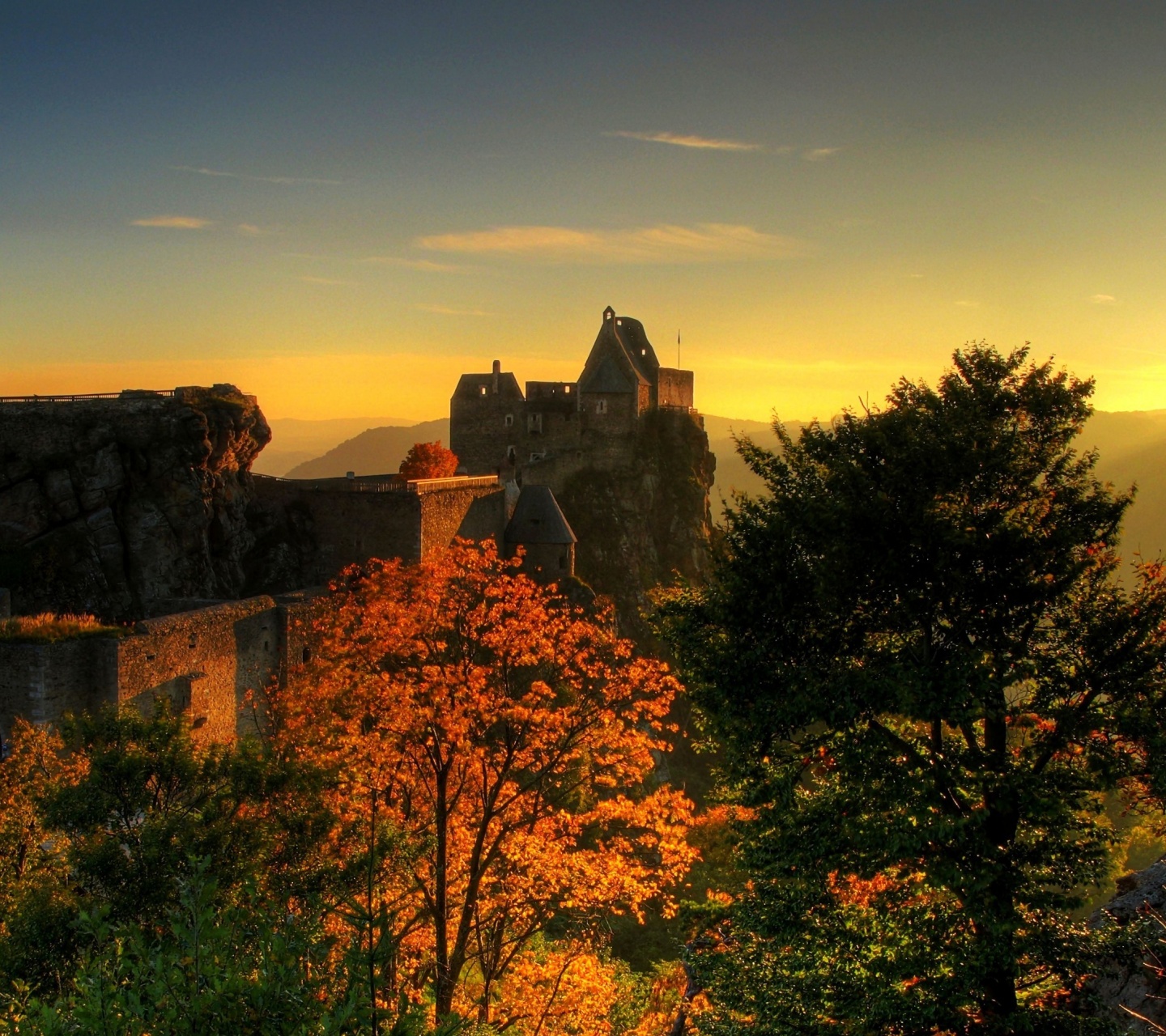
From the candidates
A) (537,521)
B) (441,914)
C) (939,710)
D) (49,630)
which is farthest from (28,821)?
(537,521)

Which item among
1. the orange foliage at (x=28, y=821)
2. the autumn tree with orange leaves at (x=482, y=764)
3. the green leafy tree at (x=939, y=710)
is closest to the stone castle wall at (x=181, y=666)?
the orange foliage at (x=28, y=821)

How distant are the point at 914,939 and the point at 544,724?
9267mm

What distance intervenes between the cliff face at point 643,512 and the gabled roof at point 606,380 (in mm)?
2905

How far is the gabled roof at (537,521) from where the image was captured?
53.8 meters

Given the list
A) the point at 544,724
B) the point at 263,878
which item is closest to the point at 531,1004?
the point at 544,724

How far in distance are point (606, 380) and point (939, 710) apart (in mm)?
60628

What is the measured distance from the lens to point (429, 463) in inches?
2532

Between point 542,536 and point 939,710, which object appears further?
point 542,536

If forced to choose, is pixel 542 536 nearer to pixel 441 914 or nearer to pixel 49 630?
pixel 49 630

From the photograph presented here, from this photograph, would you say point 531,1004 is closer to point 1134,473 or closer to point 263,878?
point 263,878

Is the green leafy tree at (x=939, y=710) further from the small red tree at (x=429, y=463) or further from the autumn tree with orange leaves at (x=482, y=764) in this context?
the small red tree at (x=429, y=463)

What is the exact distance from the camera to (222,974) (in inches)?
368

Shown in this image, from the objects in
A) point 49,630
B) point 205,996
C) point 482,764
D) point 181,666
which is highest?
point 49,630

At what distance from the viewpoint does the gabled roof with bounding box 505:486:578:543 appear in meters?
53.8
